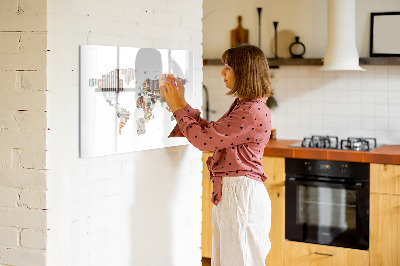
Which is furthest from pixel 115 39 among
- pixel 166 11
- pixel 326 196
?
pixel 326 196

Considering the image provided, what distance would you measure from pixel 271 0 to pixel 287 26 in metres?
0.26

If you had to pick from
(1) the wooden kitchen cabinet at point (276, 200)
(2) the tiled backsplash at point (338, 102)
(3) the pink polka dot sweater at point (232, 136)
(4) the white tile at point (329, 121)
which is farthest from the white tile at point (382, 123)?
(3) the pink polka dot sweater at point (232, 136)

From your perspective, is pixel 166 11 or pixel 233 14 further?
pixel 233 14

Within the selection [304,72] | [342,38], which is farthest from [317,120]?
[342,38]

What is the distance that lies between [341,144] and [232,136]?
1.95 m

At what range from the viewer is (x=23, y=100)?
93.3 inches

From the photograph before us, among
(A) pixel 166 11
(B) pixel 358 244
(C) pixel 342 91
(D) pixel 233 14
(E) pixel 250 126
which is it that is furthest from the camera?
(D) pixel 233 14

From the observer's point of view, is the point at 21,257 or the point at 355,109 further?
the point at 355,109

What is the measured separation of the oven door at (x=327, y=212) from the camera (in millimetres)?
4234

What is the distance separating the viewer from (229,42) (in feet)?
17.5

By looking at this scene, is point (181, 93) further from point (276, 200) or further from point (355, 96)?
point (355, 96)

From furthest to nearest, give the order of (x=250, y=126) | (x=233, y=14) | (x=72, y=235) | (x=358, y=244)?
(x=233, y=14) → (x=358, y=244) → (x=250, y=126) → (x=72, y=235)

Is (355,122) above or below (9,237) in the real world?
above

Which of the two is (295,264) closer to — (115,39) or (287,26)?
(287,26)
